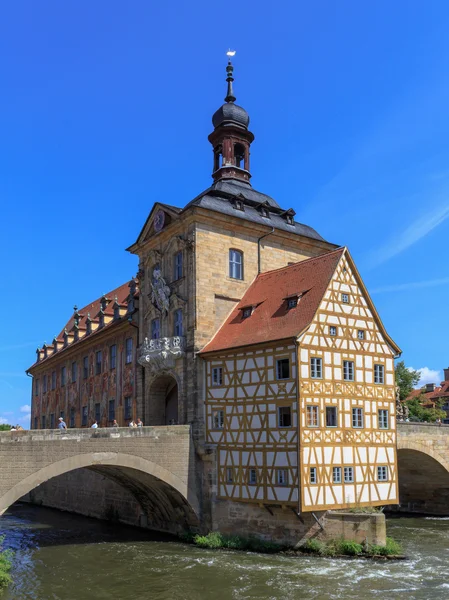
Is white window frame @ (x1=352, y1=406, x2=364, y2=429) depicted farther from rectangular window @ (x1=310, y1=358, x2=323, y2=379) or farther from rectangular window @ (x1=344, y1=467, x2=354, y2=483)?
rectangular window @ (x1=310, y1=358, x2=323, y2=379)

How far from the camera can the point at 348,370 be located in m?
27.8

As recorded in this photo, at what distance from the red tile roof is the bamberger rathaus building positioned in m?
0.07

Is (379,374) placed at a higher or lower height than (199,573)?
higher

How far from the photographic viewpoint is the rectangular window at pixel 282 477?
→ 85.2 ft

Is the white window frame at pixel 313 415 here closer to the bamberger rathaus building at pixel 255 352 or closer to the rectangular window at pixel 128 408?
the bamberger rathaus building at pixel 255 352

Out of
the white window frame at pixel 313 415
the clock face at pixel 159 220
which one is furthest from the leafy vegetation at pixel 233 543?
the clock face at pixel 159 220

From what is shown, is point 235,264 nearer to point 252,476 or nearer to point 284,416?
point 284,416

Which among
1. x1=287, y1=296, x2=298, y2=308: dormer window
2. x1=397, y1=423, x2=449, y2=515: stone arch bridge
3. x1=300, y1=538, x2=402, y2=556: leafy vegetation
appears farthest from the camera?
x1=397, y1=423, x2=449, y2=515: stone arch bridge

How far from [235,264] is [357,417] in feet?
30.9

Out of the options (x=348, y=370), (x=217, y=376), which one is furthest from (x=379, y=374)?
(x=217, y=376)

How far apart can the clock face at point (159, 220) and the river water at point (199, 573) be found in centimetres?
1450

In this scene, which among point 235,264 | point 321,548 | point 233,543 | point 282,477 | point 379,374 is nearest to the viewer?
point 321,548

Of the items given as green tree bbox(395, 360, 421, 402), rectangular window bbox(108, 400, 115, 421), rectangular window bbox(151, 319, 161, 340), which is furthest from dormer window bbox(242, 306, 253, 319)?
green tree bbox(395, 360, 421, 402)

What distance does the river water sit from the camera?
814 inches
